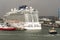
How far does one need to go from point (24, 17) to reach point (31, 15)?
47.9 inches

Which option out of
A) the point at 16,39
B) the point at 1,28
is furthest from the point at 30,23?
the point at 16,39

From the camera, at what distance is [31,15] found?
52.2m

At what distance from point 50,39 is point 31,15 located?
810 inches

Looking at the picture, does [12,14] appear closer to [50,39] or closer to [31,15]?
[31,15]

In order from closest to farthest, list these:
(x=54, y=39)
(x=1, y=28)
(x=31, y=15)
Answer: (x=54, y=39) → (x=1, y=28) → (x=31, y=15)

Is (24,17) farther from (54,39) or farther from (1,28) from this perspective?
(54,39)

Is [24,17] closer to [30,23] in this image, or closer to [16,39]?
[30,23]

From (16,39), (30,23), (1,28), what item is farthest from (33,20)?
(16,39)

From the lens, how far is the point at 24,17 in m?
52.4

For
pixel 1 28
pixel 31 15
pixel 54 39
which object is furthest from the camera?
pixel 31 15

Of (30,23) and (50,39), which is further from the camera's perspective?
(30,23)

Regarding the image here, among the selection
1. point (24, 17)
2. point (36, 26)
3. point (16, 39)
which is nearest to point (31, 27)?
Answer: point (36, 26)

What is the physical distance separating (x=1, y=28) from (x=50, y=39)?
58.5 ft

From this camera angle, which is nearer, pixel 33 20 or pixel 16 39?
pixel 16 39
